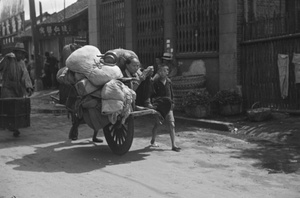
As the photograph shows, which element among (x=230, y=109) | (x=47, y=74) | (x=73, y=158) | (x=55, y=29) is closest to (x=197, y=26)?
(x=230, y=109)

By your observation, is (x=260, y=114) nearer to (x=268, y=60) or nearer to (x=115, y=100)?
(x=268, y=60)

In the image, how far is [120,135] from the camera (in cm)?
720

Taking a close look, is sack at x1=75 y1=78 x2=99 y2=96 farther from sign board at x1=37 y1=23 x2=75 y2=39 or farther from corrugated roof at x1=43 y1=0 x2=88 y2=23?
corrugated roof at x1=43 y1=0 x2=88 y2=23

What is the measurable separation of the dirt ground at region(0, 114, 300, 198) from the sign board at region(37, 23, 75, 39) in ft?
43.5

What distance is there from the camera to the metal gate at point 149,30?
14.3m

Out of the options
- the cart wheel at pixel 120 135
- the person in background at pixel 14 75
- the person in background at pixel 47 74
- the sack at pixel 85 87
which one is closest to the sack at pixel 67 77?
the sack at pixel 85 87

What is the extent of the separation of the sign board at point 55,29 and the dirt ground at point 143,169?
43.5 feet

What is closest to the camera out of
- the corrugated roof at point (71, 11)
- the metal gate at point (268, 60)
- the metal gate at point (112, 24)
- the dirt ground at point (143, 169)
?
the dirt ground at point (143, 169)

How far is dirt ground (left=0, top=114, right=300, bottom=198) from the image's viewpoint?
529 centimetres

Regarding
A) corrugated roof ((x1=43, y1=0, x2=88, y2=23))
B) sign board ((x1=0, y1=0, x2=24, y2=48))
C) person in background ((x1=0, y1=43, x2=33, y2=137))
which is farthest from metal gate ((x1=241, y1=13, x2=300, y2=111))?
sign board ((x1=0, y1=0, x2=24, y2=48))

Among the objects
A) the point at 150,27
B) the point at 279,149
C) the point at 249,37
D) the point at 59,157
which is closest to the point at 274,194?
the point at 279,149

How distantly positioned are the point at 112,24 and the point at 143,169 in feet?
38.3

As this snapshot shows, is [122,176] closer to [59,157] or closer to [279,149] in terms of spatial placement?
[59,157]

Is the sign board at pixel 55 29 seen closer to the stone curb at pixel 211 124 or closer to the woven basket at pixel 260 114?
the stone curb at pixel 211 124
